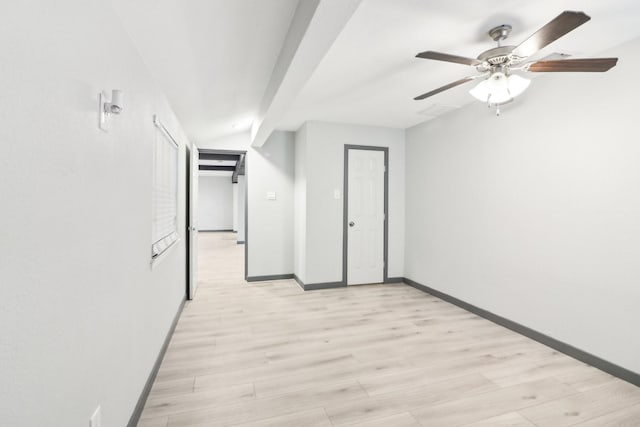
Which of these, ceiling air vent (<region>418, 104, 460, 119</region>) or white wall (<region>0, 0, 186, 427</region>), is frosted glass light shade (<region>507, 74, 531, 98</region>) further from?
white wall (<region>0, 0, 186, 427</region>)

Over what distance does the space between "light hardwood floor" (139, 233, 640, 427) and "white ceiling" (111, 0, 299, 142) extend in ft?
7.16

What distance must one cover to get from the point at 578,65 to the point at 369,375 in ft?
8.19

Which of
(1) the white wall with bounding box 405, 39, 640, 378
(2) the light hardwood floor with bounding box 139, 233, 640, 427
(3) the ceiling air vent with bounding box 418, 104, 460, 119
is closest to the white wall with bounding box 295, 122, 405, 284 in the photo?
(3) the ceiling air vent with bounding box 418, 104, 460, 119

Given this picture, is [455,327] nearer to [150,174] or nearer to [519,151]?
[519,151]

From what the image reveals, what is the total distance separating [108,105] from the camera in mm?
1326

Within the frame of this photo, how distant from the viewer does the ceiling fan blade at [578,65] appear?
182cm

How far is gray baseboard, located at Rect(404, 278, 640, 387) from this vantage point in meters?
2.25

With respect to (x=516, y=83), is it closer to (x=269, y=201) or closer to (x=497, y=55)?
(x=497, y=55)

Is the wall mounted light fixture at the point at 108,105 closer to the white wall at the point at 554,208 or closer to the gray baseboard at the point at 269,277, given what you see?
the white wall at the point at 554,208

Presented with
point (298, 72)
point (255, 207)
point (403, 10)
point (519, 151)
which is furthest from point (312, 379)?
point (255, 207)

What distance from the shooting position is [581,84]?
255 cm

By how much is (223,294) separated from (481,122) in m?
3.92

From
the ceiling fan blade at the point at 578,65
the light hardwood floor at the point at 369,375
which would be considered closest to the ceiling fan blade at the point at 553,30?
the ceiling fan blade at the point at 578,65

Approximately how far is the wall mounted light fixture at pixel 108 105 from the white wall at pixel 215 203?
41.8ft
